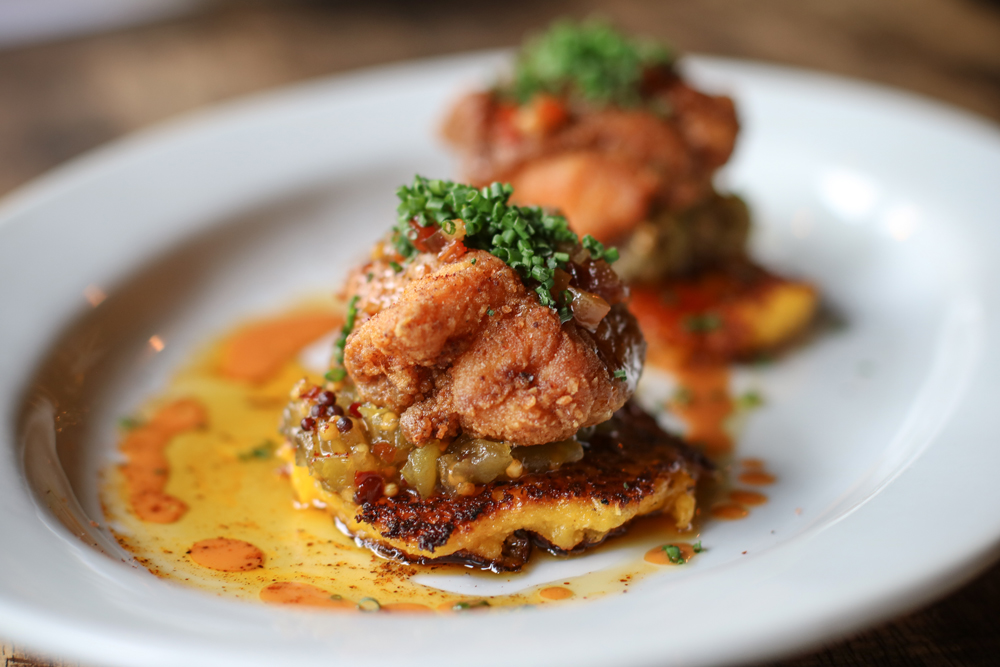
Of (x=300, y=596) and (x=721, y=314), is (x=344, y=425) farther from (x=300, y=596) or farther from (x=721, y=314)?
(x=721, y=314)

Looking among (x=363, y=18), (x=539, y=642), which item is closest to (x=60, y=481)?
(x=539, y=642)

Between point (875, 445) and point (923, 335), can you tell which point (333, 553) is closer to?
point (875, 445)

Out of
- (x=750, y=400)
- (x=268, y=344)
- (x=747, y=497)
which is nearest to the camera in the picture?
(x=747, y=497)

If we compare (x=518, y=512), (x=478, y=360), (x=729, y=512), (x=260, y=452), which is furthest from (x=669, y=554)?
(x=260, y=452)

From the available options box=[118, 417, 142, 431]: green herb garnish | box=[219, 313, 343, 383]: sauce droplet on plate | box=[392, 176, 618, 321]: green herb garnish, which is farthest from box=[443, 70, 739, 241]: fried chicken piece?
box=[118, 417, 142, 431]: green herb garnish

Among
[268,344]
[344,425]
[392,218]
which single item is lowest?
[344,425]

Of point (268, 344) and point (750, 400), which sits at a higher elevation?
point (268, 344)
